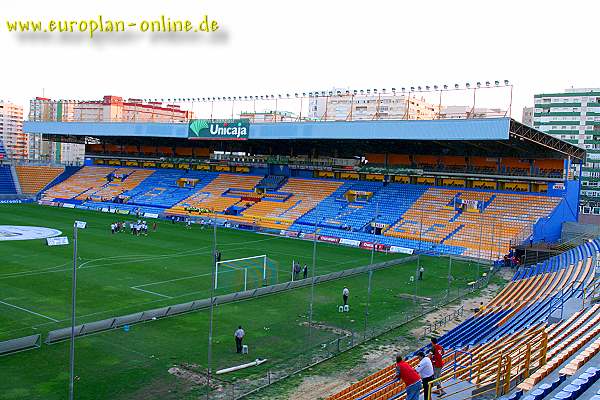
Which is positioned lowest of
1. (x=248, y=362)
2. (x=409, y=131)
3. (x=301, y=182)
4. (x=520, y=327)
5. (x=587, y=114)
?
(x=248, y=362)

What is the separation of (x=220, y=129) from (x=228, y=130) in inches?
41.9

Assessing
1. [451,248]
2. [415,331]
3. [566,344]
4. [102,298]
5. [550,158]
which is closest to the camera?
[566,344]

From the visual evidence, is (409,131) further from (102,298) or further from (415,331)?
(102,298)

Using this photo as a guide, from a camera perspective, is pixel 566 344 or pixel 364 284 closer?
pixel 566 344

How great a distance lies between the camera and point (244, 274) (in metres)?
33.0

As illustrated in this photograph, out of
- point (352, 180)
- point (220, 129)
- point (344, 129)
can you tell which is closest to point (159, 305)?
point (344, 129)

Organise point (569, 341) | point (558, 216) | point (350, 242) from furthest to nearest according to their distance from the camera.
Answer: point (350, 242)
point (558, 216)
point (569, 341)

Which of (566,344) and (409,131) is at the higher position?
(409,131)

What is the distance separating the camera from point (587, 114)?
105m

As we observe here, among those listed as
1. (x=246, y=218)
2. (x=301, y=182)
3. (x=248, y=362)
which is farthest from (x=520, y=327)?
(x=301, y=182)

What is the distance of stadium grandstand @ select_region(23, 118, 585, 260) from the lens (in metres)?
48.3

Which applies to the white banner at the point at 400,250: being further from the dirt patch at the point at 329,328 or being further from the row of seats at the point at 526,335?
the dirt patch at the point at 329,328

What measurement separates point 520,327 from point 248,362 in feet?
31.2

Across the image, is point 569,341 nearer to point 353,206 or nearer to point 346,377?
point 346,377
